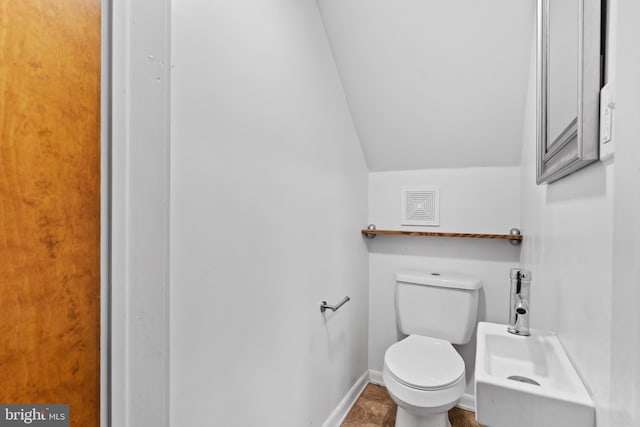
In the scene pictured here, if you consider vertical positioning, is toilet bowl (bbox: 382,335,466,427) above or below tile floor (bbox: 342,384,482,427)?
above

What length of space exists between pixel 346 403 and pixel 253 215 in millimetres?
1383

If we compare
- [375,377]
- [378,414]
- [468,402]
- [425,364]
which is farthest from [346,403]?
[468,402]

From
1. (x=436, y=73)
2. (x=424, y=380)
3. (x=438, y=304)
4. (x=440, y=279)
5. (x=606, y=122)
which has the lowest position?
(x=424, y=380)

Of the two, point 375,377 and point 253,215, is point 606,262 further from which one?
point 375,377

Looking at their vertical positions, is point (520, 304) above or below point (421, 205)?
below

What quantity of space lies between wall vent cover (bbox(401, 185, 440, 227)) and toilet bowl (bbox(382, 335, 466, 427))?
2.39 ft

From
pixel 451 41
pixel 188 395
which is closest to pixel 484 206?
pixel 451 41

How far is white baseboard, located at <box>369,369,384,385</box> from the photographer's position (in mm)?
2053

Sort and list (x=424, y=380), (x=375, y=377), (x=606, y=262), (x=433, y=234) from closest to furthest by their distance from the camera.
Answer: (x=606, y=262) < (x=424, y=380) < (x=433, y=234) < (x=375, y=377)

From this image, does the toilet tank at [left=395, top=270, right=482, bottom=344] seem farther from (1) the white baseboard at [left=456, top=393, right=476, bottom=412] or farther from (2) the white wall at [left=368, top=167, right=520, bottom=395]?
(1) the white baseboard at [left=456, top=393, right=476, bottom=412]

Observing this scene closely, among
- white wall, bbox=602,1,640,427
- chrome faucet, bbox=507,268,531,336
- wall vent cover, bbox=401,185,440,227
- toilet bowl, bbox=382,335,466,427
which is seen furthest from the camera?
wall vent cover, bbox=401,185,440,227

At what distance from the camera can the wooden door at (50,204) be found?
0.53 m

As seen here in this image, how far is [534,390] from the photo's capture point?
64 cm

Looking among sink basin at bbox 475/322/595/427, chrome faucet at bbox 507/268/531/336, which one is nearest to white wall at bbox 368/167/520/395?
chrome faucet at bbox 507/268/531/336
